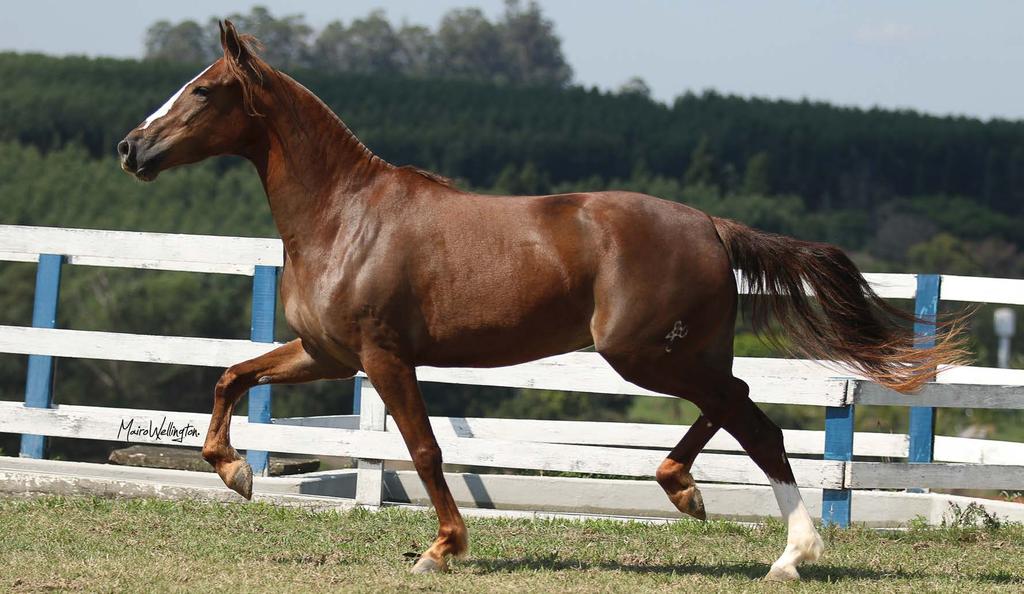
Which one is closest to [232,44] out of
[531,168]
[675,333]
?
[675,333]

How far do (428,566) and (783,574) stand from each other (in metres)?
1.42

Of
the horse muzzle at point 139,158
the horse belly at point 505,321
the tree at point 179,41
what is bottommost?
the horse belly at point 505,321

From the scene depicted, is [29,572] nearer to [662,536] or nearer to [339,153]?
[339,153]

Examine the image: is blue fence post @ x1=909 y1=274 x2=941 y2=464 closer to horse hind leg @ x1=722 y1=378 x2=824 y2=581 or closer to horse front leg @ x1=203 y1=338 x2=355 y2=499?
horse hind leg @ x1=722 y1=378 x2=824 y2=581

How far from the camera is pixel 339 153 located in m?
5.64

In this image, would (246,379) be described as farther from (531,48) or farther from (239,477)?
(531,48)

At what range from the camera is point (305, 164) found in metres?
5.61

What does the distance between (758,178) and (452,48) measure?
71.8 meters

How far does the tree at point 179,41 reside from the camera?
140875 mm

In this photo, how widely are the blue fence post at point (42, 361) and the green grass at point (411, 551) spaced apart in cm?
91

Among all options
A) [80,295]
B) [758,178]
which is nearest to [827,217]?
[758,178]

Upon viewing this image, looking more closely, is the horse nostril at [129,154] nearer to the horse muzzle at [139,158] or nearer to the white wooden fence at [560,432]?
the horse muzzle at [139,158]

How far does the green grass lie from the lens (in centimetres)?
504

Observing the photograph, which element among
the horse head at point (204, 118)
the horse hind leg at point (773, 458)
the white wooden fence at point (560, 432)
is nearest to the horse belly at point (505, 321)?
the horse hind leg at point (773, 458)
